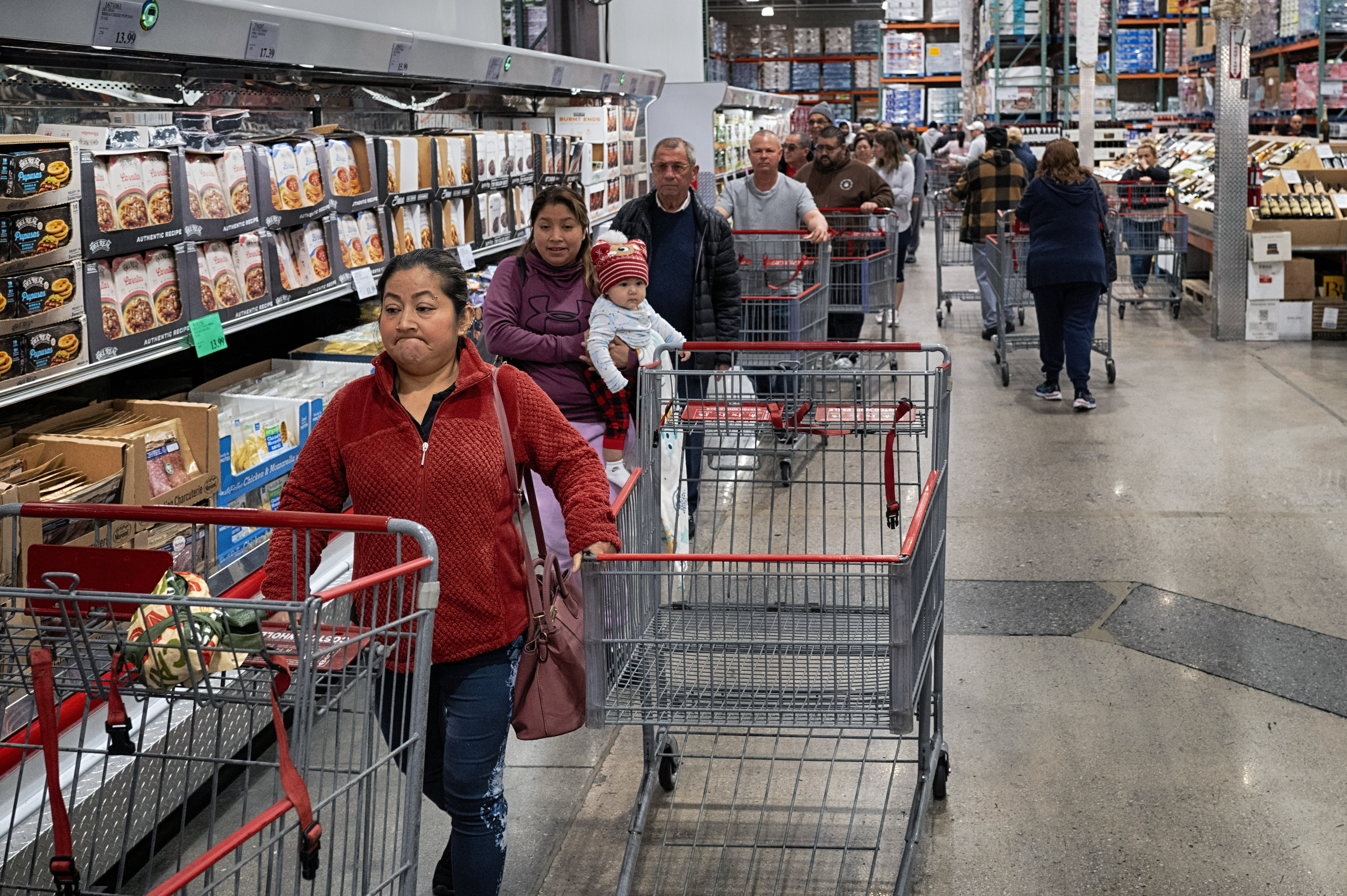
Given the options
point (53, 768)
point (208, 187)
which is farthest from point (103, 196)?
point (53, 768)

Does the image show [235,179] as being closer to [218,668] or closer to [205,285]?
[205,285]

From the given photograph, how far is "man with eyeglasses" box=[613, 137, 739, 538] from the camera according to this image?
16.4 feet

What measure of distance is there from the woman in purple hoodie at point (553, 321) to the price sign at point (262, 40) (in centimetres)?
88

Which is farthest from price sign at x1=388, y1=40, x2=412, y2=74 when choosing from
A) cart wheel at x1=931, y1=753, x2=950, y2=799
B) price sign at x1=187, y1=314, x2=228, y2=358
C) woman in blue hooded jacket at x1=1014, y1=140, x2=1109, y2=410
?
woman in blue hooded jacket at x1=1014, y1=140, x2=1109, y2=410

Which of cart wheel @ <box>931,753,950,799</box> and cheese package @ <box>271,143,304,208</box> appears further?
cheese package @ <box>271,143,304,208</box>

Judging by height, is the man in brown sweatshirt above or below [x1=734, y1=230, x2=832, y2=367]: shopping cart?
above

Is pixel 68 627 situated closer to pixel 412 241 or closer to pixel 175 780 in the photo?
pixel 175 780

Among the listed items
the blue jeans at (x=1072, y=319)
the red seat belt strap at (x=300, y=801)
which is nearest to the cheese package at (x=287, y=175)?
the red seat belt strap at (x=300, y=801)

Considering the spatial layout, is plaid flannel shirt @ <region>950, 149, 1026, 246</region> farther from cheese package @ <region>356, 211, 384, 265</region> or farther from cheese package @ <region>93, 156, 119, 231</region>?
cheese package @ <region>93, 156, 119, 231</region>

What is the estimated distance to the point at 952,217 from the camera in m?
13.3

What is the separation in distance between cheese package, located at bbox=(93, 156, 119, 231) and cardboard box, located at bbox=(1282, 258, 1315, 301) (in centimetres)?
881

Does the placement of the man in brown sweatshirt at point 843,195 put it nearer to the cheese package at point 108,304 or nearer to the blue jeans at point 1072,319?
the blue jeans at point 1072,319

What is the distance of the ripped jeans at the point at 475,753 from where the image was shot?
98.7 inches

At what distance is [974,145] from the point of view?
14.2 m
